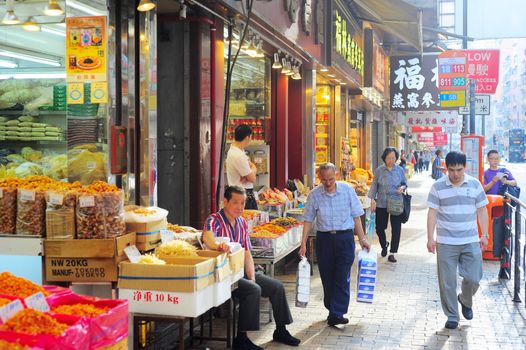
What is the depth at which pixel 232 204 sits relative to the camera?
6.14m

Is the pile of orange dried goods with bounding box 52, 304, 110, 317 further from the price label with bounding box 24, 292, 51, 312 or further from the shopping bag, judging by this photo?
the shopping bag

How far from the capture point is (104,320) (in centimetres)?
354

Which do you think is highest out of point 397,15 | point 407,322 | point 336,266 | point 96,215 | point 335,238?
point 397,15

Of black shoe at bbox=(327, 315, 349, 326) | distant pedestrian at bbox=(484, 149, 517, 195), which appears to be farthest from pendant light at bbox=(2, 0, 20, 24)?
distant pedestrian at bbox=(484, 149, 517, 195)

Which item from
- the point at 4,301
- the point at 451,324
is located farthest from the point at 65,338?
the point at 451,324

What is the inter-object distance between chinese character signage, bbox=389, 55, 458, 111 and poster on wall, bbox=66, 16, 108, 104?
16.9m

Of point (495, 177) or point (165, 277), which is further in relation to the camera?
point (495, 177)

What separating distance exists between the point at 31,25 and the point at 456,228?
15.5 ft

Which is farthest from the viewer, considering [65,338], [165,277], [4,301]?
[165,277]

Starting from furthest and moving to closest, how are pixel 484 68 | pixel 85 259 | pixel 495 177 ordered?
pixel 484 68 → pixel 495 177 → pixel 85 259

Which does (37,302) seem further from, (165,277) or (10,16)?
(10,16)

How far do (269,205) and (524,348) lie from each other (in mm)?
4694

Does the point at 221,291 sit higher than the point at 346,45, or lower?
lower

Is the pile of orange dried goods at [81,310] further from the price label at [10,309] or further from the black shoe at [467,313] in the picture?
the black shoe at [467,313]
